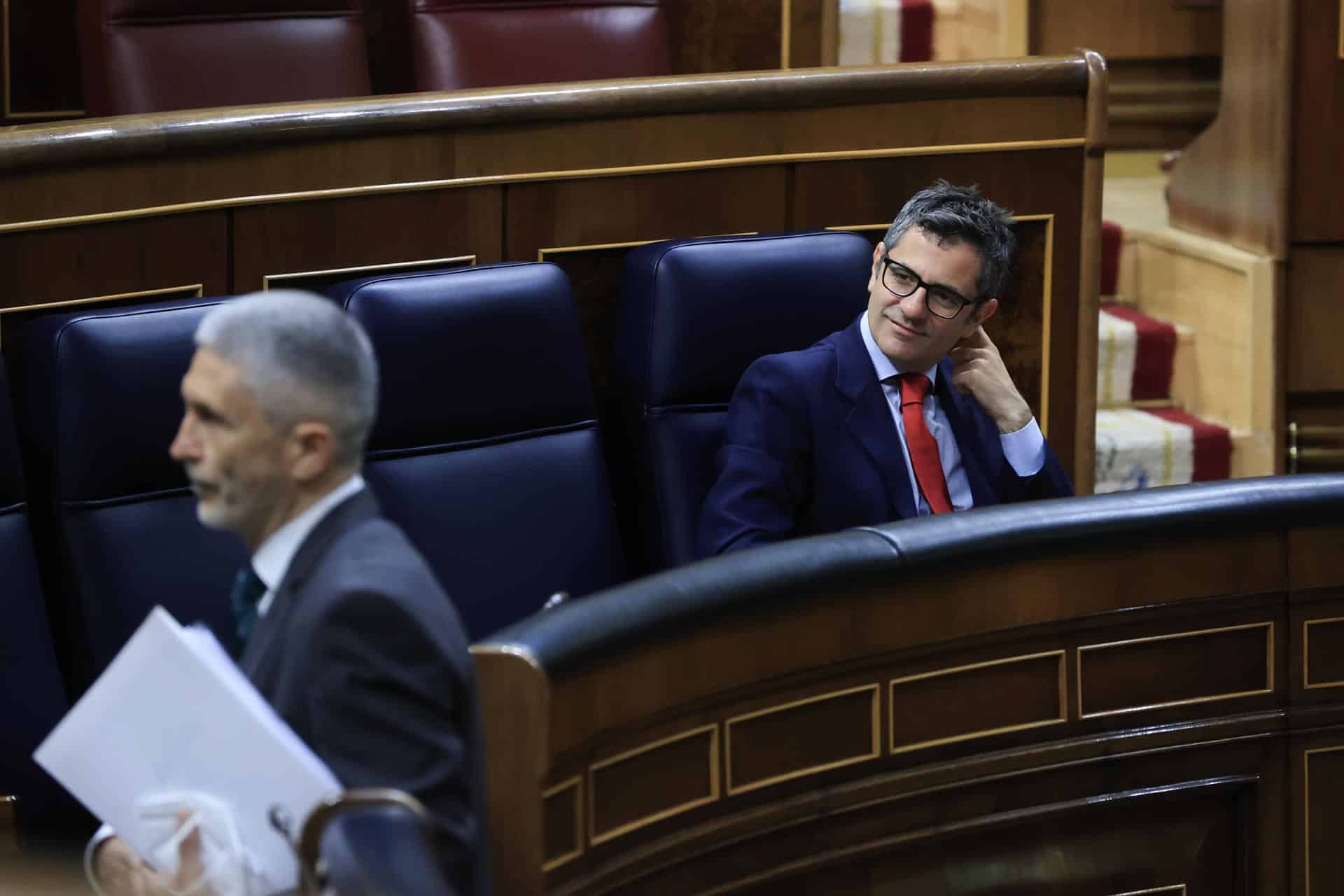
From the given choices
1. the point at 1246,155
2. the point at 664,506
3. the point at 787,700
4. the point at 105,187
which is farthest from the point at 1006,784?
the point at 1246,155

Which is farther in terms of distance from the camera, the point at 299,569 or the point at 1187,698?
the point at 1187,698

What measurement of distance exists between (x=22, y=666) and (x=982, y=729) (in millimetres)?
495

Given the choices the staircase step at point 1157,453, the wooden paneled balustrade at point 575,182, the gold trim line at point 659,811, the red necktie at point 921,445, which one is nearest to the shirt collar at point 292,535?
the gold trim line at point 659,811

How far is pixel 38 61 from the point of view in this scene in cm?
149

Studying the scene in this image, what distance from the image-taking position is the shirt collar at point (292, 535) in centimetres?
59

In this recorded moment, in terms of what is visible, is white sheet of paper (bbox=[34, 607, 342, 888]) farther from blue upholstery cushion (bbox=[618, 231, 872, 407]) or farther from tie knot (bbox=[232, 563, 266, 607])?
blue upholstery cushion (bbox=[618, 231, 872, 407])

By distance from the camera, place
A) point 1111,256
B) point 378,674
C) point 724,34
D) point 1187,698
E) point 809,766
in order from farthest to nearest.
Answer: point 1111,256 < point 724,34 < point 1187,698 < point 809,766 < point 378,674

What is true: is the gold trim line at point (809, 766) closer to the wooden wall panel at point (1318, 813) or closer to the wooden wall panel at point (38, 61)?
the wooden wall panel at point (1318, 813)

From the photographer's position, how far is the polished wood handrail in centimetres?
103

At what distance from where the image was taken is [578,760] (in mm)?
756

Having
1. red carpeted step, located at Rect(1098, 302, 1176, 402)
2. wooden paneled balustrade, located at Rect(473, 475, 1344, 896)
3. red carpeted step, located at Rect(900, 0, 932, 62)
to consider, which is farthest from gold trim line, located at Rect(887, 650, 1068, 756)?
red carpeted step, located at Rect(900, 0, 932, 62)

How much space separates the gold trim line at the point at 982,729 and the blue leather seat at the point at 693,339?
0.22 meters

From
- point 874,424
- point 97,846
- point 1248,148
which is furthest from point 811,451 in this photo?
point 1248,148

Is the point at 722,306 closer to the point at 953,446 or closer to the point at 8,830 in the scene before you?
the point at 953,446
